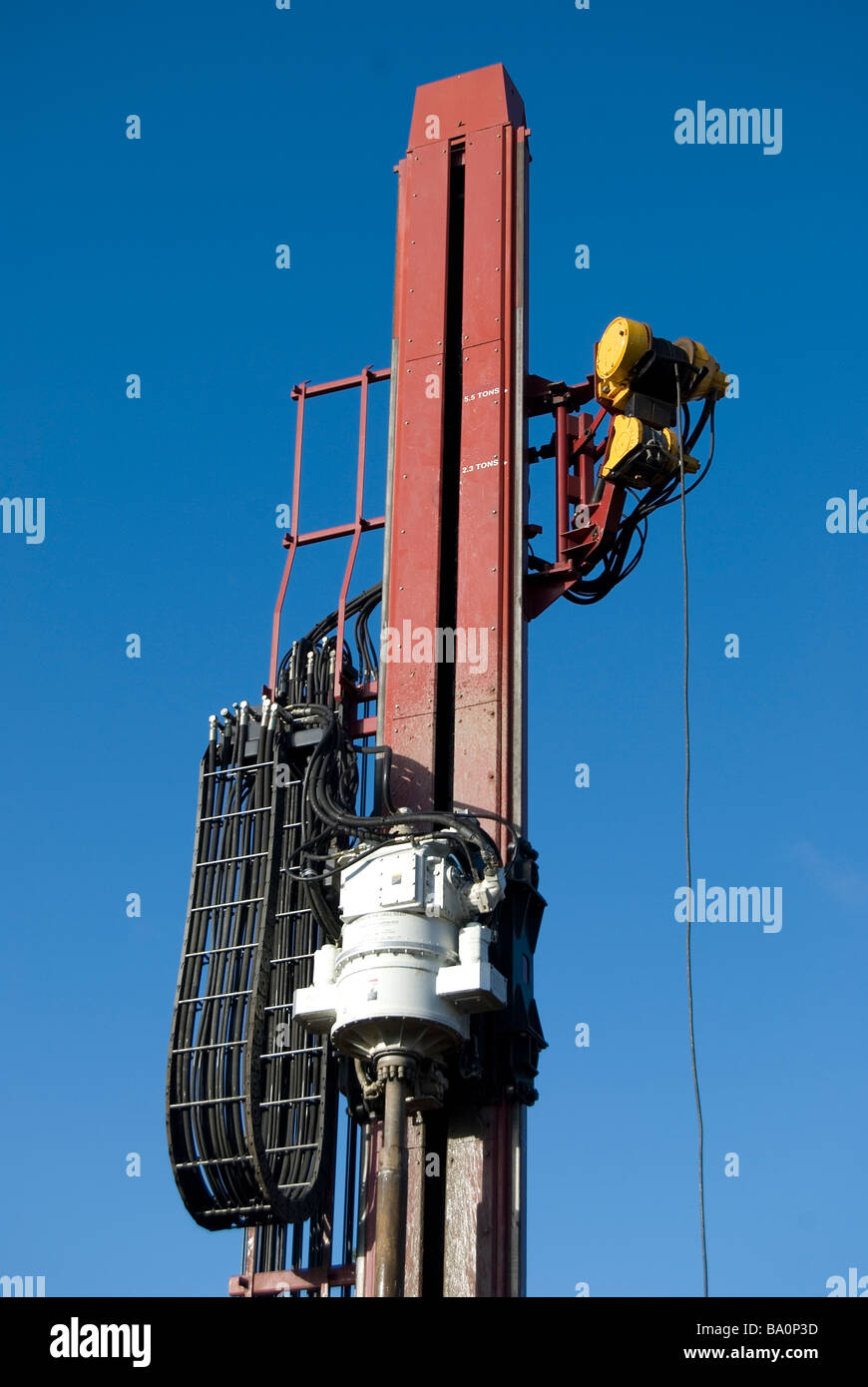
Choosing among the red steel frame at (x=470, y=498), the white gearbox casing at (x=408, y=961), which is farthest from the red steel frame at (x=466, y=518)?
the white gearbox casing at (x=408, y=961)

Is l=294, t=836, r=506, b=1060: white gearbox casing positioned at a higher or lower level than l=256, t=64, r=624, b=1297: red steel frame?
lower

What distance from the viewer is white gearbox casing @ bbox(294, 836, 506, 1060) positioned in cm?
2264

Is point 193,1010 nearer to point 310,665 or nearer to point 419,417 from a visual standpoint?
point 310,665

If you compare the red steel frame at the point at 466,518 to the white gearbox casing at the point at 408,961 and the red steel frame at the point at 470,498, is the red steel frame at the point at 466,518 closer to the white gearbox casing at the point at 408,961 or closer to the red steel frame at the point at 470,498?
the red steel frame at the point at 470,498

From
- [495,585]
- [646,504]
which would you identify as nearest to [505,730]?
[495,585]

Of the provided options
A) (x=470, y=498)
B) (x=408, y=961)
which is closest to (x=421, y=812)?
(x=408, y=961)

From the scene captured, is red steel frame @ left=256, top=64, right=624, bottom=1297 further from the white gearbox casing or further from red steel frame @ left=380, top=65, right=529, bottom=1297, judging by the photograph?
the white gearbox casing

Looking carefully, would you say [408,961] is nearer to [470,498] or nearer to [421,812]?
[421,812]

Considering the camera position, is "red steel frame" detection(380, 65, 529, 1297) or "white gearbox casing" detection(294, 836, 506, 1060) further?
"red steel frame" detection(380, 65, 529, 1297)

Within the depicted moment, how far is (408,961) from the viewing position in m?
22.8

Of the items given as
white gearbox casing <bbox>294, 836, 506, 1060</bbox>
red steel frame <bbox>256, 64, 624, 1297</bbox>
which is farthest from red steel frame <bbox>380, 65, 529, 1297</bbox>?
white gearbox casing <bbox>294, 836, 506, 1060</bbox>

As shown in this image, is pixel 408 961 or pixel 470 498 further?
pixel 470 498

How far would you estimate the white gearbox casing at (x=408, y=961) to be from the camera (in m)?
22.6

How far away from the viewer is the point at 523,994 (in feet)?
79.3
